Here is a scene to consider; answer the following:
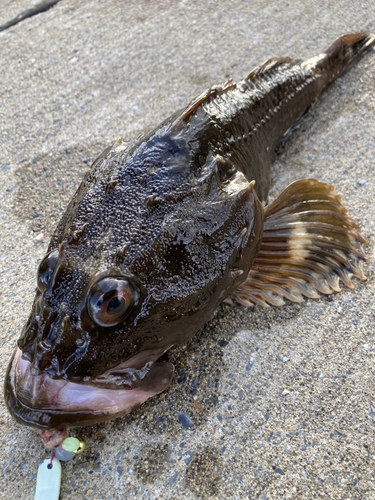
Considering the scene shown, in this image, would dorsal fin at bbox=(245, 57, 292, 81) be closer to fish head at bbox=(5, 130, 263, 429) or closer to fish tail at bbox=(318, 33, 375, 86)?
fish tail at bbox=(318, 33, 375, 86)

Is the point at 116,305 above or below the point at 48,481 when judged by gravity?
above

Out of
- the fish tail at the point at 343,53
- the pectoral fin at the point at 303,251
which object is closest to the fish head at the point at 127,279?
the pectoral fin at the point at 303,251

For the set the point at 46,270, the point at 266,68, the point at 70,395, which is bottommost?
the point at 70,395

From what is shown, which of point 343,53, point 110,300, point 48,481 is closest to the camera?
point 110,300

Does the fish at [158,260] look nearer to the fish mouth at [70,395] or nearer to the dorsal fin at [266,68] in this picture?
the fish mouth at [70,395]

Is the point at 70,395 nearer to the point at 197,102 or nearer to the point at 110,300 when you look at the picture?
the point at 110,300

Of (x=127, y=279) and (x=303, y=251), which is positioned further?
(x=303, y=251)

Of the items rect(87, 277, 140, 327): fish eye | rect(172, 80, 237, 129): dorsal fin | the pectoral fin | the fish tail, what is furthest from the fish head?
the fish tail

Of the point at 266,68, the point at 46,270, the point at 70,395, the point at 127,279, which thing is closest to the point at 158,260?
the point at 127,279
